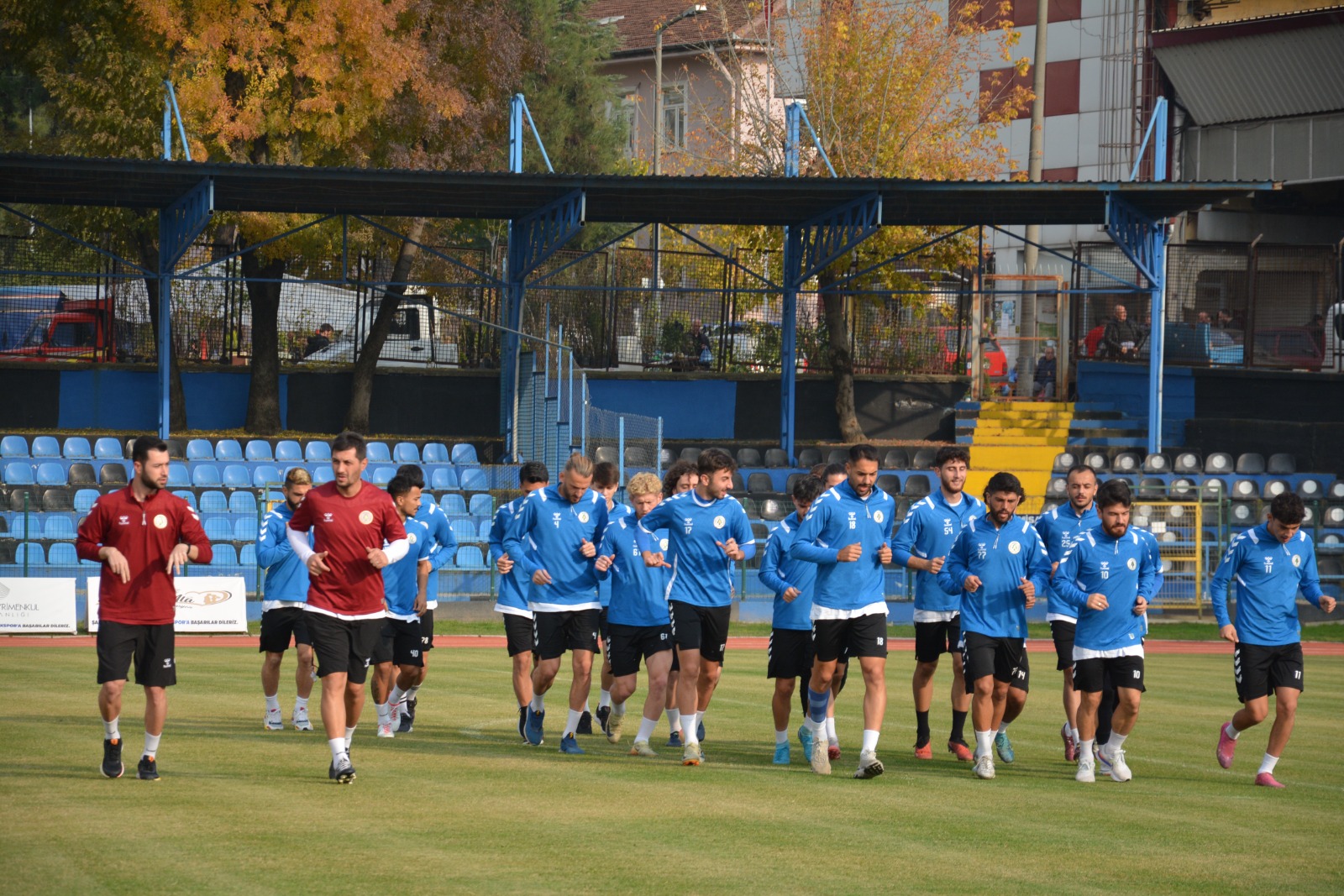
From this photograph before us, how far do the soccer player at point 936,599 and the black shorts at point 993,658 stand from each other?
0.66m

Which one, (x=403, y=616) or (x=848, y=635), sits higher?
(x=848, y=635)

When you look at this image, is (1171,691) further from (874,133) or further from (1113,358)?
(874,133)

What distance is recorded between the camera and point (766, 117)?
128 feet

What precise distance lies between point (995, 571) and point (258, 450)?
1992cm

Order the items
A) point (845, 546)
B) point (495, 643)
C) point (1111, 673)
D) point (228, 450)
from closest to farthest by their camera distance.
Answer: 1. point (845, 546)
2. point (1111, 673)
3. point (495, 643)
4. point (228, 450)

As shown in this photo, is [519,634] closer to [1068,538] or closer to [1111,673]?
[1068,538]

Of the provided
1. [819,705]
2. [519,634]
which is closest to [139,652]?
[519,634]

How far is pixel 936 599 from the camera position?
1183cm

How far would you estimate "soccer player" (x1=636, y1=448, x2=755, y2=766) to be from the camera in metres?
11.0

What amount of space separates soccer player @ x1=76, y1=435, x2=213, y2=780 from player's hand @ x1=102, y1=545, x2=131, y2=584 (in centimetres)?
4

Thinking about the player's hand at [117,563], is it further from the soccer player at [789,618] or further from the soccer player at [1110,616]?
the soccer player at [1110,616]

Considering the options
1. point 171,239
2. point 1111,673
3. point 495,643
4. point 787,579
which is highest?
point 171,239

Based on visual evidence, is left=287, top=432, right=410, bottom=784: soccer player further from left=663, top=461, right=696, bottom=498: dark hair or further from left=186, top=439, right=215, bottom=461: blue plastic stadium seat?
left=186, top=439, right=215, bottom=461: blue plastic stadium seat

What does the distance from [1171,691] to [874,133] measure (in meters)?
22.3
